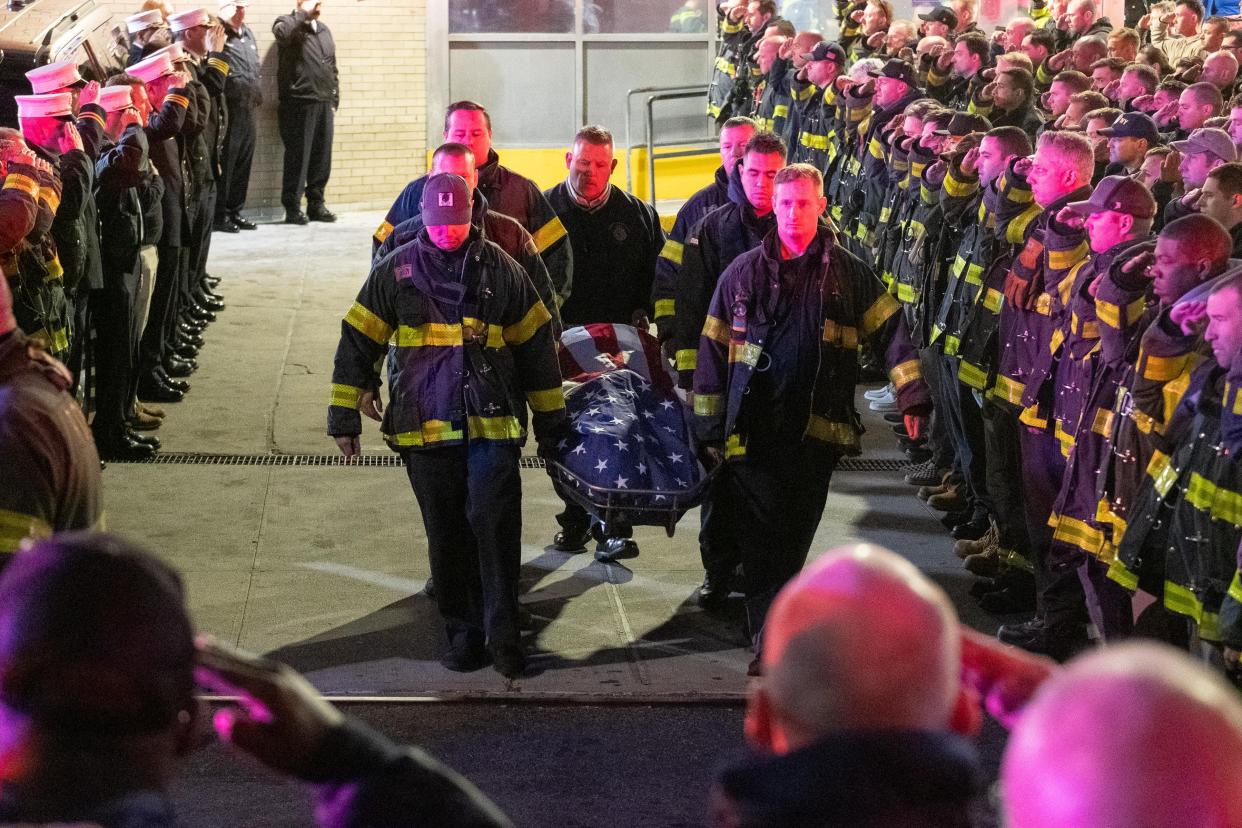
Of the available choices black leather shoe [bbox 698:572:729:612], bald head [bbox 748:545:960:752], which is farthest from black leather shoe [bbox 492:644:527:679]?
bald head [bbox 748:545:960:752]

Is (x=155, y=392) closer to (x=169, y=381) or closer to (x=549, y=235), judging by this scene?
(x=169, y=381)

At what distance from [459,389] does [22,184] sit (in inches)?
99.8

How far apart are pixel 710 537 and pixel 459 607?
132 centimetres

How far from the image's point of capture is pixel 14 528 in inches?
133

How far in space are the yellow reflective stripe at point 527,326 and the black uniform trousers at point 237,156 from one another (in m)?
10.2

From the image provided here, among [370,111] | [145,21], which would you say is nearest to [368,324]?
[145,21]

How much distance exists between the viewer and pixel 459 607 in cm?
647

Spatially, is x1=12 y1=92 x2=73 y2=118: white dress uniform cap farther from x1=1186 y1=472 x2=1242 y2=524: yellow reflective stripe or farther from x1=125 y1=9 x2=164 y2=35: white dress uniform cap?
x1=1186 y1=472 x2=1242 y2=524: yellow reflective stripe

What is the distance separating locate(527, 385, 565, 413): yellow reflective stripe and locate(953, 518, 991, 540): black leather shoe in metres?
2.70

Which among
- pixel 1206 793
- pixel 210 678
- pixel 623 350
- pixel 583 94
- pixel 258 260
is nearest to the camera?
pixel 1206 793

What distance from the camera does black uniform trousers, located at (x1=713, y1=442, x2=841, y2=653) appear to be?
6586mm

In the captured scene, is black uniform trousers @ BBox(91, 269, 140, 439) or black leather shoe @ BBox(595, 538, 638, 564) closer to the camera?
black leather shoe @ BBox(595, 538, 638, 564)

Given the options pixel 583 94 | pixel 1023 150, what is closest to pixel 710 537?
pixel 1023 150

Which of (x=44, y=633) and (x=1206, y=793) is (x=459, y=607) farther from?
(x=1206, y=793)
